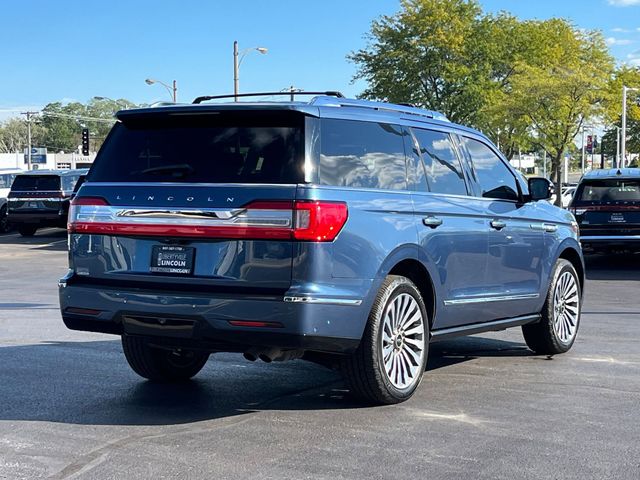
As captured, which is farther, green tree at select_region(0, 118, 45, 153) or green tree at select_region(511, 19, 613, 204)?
green tree at select_region(0, 118, 45, 153)

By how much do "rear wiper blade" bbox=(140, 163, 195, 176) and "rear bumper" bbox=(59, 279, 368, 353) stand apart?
0.77 meters

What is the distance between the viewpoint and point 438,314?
253 inches

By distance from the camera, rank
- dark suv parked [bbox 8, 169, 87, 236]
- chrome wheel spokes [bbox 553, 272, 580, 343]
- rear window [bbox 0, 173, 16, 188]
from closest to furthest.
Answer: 1. chrome wheel spokes [bbox 553, 272, 580, 343]
2. dark suv parked [bbox 8, 169, 87, 236]
3. rear window [bbox 0, 173, 16, 188]

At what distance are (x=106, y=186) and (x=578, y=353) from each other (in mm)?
4541

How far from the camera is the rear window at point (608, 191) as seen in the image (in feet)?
52.6

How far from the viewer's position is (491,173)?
735cm

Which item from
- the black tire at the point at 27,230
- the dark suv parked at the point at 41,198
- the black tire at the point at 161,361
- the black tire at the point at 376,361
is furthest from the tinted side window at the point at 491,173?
the black tire at the point at 27,230

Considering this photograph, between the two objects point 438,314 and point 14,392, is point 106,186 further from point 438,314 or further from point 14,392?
point 438,314

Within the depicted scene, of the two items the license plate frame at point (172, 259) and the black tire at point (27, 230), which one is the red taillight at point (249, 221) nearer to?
the license plate frame at point (172, 259)

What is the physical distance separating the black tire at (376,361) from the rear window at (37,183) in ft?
70.4

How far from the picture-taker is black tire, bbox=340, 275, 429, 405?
5.65 m

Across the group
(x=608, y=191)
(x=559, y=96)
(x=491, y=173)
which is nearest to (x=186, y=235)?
(x=491, y=173)

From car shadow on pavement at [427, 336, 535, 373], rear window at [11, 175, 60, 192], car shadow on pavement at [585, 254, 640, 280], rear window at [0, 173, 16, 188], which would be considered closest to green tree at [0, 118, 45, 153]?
rear window at [0, 173, 16, 188]

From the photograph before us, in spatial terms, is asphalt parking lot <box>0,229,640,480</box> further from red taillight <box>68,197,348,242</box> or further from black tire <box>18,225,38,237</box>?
black tire <box>18,225,38,237</box>
